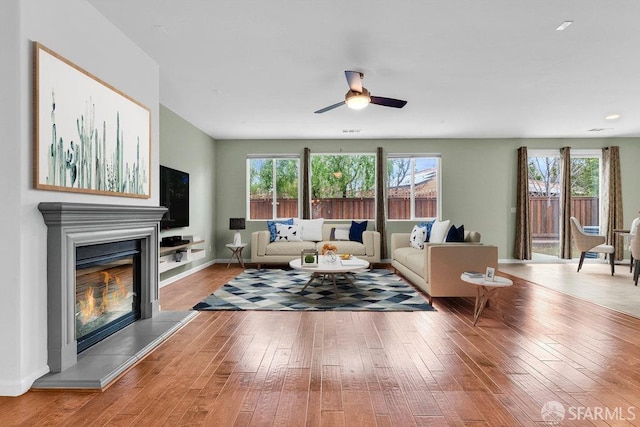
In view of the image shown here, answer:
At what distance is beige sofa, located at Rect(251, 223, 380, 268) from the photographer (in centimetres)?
686

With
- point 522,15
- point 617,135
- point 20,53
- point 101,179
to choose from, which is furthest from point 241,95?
point 617,135

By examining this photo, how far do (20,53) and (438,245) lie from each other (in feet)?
12.9

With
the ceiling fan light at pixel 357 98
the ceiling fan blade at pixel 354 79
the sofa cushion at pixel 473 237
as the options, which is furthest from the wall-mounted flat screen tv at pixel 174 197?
the sofa cushion at pixel 473 237

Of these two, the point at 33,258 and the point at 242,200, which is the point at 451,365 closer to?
the point at 33,258

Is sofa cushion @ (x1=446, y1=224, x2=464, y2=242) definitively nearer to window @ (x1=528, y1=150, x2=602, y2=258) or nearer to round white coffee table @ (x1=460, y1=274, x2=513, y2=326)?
round white coffee table @ (x1=460, y1=274, x2=513, y2=326)

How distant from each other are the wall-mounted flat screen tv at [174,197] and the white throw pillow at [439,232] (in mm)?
3921

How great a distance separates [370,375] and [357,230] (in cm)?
502

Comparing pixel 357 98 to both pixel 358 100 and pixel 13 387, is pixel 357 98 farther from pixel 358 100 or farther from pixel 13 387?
pixel 13 387

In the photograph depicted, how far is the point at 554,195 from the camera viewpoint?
795 centimetres

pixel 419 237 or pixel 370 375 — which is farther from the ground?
pixel 419 237

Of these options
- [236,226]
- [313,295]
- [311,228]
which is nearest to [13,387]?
[313,295]

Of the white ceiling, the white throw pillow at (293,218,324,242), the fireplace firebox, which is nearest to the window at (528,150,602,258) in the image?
the white ceiling

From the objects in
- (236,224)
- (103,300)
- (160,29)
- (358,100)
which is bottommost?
(103,300)

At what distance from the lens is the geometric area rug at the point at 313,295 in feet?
13.5
